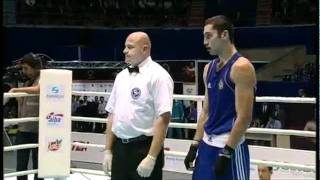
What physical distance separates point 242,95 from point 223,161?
0.36 meters

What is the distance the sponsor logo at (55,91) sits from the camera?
5266 mm

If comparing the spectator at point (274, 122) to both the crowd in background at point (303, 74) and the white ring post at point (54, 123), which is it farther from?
the white ring post at point (54, 123)

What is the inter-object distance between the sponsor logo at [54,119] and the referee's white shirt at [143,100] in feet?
5.93

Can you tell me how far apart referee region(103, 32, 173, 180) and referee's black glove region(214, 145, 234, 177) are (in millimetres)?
534

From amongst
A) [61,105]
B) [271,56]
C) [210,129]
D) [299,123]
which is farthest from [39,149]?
[271,56]

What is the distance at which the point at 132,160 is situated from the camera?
3.58m

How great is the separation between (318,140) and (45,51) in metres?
16.7

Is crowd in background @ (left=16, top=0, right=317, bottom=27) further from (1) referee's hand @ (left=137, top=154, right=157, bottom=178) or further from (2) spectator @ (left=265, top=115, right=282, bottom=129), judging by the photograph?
(1) referee's hand @ (left=137, top=154, right=157, bottom=178)

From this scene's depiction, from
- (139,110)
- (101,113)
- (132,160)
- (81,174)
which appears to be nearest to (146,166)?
(132,160)

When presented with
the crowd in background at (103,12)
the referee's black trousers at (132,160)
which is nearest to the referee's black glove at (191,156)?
the referee's black trousers at (132,160)

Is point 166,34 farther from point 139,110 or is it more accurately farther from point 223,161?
point 223,161

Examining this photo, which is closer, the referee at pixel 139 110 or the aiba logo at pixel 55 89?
the referee at pixel 139 110

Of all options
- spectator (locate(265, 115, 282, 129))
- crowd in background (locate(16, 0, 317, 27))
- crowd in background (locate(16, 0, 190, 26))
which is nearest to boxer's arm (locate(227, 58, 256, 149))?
spectator (locate(265, 115, 282, 129))

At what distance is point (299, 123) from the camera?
9.66 metres
